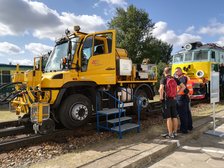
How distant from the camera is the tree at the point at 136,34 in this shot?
41.3m

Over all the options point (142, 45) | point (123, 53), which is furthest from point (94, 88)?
point (142, 45)

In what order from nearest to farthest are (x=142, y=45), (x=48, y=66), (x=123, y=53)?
(x=48, y=66)
(x=123, y=53)
(x=142, y=45)

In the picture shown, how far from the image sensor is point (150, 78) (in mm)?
9961

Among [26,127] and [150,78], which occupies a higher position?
[150,78]

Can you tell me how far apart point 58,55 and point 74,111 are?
2199 millimetres

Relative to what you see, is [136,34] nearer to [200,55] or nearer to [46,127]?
[200,55]

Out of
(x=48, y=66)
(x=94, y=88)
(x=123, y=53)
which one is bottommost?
(x=94, y=88)

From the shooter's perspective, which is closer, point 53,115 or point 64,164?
point 64,164

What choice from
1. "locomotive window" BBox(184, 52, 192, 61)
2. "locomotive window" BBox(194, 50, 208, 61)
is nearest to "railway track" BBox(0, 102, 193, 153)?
"locomotive window" BBox(194, 50, 208, 61)

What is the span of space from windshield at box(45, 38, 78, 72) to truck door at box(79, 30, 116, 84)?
326 millimetres

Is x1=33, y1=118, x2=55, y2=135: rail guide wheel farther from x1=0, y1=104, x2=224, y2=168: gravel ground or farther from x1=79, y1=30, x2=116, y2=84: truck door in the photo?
x1=79, y1=30, x2=116, y2=84: truck door

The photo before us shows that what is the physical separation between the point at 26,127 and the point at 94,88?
2433 millimetres

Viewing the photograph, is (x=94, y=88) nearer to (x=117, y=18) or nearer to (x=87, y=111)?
(x=87, y=111)

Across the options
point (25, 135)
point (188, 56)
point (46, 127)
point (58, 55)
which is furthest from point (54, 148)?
point (188, 56)
